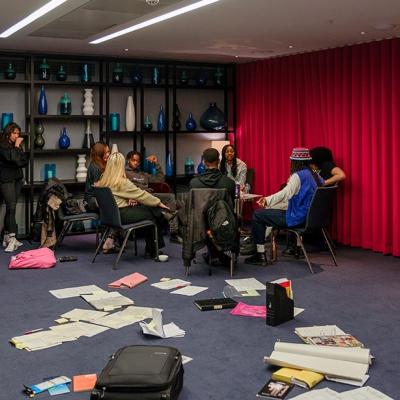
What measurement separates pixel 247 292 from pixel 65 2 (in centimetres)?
280

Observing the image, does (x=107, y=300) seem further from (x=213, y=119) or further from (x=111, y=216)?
(x=213, y=119)

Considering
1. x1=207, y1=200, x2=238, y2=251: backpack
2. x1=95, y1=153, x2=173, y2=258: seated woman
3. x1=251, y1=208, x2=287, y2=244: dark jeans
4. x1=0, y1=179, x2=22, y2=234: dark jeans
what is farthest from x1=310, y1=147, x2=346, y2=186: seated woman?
x1=0, y1=179, x2=22, y2=234: dark jeans

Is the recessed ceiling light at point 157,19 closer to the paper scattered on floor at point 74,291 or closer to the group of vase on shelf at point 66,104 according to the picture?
the group of vase on shelf at point 66,104

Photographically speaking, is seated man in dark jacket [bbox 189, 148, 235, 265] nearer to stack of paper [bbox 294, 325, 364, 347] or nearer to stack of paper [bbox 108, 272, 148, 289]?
stack of paper [bbox 108, 272, 148, 289]

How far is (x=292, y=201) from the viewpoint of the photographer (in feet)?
20.2

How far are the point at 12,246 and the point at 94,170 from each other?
4.23 feet

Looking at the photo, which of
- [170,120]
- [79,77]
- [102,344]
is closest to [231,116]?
[170,120]

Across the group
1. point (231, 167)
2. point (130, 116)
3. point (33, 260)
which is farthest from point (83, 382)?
point (130, 116)

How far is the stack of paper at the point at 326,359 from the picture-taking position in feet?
11.8

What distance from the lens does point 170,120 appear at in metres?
9.14

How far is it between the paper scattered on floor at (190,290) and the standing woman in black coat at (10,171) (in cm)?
264

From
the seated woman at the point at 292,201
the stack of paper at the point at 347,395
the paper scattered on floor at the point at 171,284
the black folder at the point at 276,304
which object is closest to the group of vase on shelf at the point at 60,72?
the seated woman at the point at 292,201

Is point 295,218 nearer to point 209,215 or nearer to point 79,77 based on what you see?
point 209,215

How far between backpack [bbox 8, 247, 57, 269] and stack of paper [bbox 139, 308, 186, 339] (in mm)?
2273
